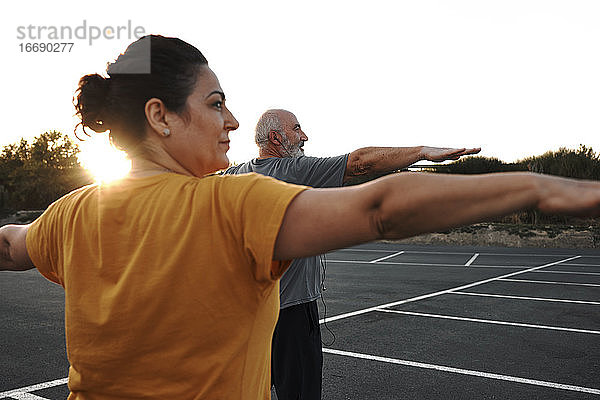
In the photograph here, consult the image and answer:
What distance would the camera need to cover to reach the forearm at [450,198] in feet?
2.90

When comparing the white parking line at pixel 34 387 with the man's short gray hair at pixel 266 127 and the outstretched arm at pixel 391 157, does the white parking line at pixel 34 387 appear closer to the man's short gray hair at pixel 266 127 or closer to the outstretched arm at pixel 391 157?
the man's short gray hair at pixel 266 127

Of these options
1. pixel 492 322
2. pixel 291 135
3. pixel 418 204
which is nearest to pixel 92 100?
pixel 418 204

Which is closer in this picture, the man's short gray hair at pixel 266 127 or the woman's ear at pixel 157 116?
the woman's ear at pixel 157 116

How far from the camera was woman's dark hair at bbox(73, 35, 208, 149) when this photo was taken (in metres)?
1.20

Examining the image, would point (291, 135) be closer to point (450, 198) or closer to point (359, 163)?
point (359, 163)

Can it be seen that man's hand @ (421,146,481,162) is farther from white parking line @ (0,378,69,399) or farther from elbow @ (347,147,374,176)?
white parking line @ (0,378,69,399)

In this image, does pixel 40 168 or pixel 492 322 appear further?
pixel 40 168

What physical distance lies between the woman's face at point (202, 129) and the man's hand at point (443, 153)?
→ 1.51 meters

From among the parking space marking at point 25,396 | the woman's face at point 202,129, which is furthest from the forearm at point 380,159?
the parking space marking at point 25,396

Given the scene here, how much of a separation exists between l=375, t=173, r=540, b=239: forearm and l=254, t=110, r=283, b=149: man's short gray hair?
121 inches

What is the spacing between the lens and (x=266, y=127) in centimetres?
398

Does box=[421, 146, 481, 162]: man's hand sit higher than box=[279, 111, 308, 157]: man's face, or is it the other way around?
box=[279, 111, 308, 157]: man's face

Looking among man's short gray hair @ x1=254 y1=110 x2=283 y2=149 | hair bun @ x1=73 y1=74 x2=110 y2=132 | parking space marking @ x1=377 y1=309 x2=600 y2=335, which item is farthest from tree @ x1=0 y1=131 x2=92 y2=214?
hair bun @ x1=73 y1=74 x2=110 y2=132

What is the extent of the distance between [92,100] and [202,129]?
0.97 ft
